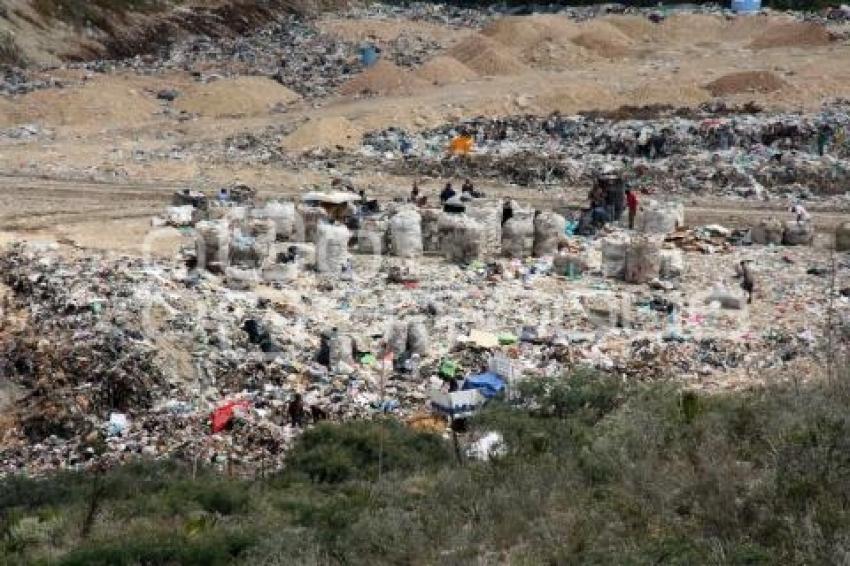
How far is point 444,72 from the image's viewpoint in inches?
1246

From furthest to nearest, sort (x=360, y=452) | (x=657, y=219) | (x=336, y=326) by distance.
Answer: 1. (x=657, y=219)
2. (x=336, y=326)
3. (x=360, y=452)

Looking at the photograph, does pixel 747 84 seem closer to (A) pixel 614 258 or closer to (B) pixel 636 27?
(B) pixel 636 27

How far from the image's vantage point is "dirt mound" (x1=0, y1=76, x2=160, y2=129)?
27.0 m

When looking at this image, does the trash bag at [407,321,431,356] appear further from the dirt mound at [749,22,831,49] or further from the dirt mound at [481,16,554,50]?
the dirt mound at [749,22,831,49]

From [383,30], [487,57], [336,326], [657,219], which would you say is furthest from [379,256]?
[383,30]

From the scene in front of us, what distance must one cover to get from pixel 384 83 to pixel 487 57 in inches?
151

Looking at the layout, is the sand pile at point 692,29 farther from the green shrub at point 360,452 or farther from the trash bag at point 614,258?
the green shrub at point 360,452

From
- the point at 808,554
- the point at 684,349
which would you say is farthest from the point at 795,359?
the point at 808,554

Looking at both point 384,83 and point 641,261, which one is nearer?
point 641,261

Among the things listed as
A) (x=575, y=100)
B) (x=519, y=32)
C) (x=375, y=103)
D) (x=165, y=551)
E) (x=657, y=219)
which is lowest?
(x=657, y=219)

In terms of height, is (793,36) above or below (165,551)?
above

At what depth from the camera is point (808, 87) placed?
2689cm

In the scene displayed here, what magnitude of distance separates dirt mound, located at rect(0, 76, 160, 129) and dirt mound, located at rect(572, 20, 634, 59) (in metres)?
12.8

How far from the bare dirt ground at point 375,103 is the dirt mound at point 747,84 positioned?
0.04 meters
